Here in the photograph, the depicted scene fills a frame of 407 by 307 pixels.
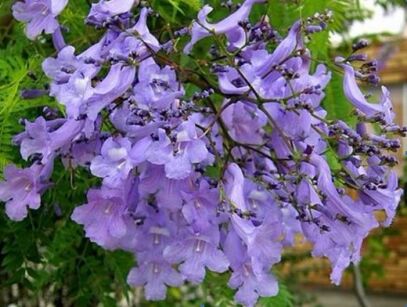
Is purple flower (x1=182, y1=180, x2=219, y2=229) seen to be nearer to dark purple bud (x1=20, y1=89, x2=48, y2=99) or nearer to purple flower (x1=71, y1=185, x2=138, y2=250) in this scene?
purple flower (x1=71, y1=185, x2=138, y2=250)

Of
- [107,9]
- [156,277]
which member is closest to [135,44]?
[107,9]

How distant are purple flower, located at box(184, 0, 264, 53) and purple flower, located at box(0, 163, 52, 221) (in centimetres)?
18

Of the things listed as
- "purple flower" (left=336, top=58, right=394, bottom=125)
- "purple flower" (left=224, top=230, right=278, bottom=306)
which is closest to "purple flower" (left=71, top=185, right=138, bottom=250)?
"purple flower" (left=224, top=230, right=278, bottom=306)

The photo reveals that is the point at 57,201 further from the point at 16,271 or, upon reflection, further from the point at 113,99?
the point at 113,99

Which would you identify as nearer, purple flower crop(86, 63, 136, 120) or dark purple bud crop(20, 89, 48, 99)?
purple flower crop(86, 63, 136, 120)

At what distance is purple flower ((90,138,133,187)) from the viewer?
689 mm

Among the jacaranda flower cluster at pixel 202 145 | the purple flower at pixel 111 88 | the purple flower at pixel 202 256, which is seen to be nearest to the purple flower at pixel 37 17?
the jacaranda flower cluster at pixel 202 145

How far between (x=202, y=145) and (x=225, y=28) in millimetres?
114

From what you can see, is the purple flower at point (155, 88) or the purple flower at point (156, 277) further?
the purple flower at point (156, 277)

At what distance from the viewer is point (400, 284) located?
4.11 meters

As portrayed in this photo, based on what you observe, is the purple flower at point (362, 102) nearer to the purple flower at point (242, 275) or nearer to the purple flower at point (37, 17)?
the purple flower at point (242, 275)

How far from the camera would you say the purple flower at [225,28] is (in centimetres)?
73

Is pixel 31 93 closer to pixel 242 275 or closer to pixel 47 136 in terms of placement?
pixel 47 136

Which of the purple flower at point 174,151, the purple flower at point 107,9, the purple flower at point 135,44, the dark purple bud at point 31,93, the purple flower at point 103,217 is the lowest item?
the purple flower at point 103,217
